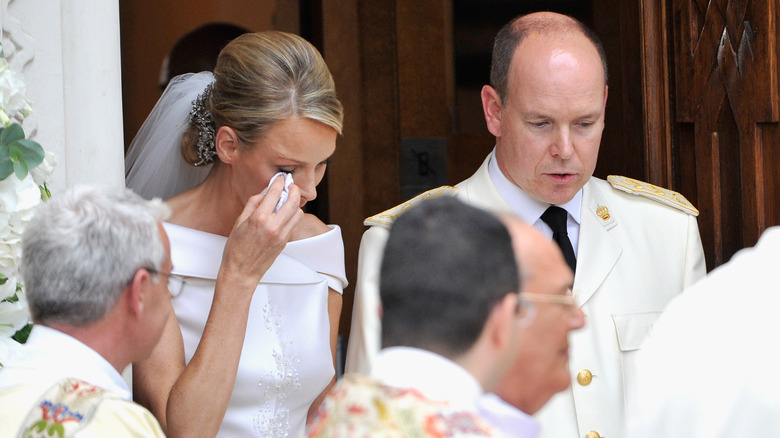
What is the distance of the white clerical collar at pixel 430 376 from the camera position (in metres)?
1.30

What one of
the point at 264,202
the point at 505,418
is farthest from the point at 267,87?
the point at 505,418

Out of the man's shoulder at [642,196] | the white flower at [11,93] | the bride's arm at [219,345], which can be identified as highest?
the white flower at [11,93]

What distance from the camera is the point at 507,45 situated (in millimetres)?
2656

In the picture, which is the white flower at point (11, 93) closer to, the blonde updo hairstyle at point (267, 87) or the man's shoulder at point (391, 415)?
the blonde updo hairstyle at point (267, 87)

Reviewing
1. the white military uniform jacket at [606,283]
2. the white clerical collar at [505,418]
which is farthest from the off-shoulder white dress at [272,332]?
the white clerical collar at [505,418]

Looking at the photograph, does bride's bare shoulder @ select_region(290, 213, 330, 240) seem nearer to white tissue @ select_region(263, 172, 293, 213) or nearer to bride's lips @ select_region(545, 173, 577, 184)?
white tissue @ select_region(263, 172, 293, 213)

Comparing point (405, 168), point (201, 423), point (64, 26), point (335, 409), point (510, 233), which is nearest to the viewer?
point (335, 409)

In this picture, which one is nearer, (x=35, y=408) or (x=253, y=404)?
(x=35, y=408)

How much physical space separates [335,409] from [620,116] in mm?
2829

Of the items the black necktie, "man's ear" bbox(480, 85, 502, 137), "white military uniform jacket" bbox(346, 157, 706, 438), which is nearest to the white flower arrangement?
"white military uniform jacket" bbox(346, 157, 706, 438)

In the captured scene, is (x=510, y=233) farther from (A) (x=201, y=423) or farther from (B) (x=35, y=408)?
(A) (x=201, y=423)

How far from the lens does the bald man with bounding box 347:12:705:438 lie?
251cm

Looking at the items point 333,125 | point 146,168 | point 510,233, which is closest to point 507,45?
point 333,125

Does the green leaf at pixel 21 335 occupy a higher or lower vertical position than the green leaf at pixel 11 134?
lower
